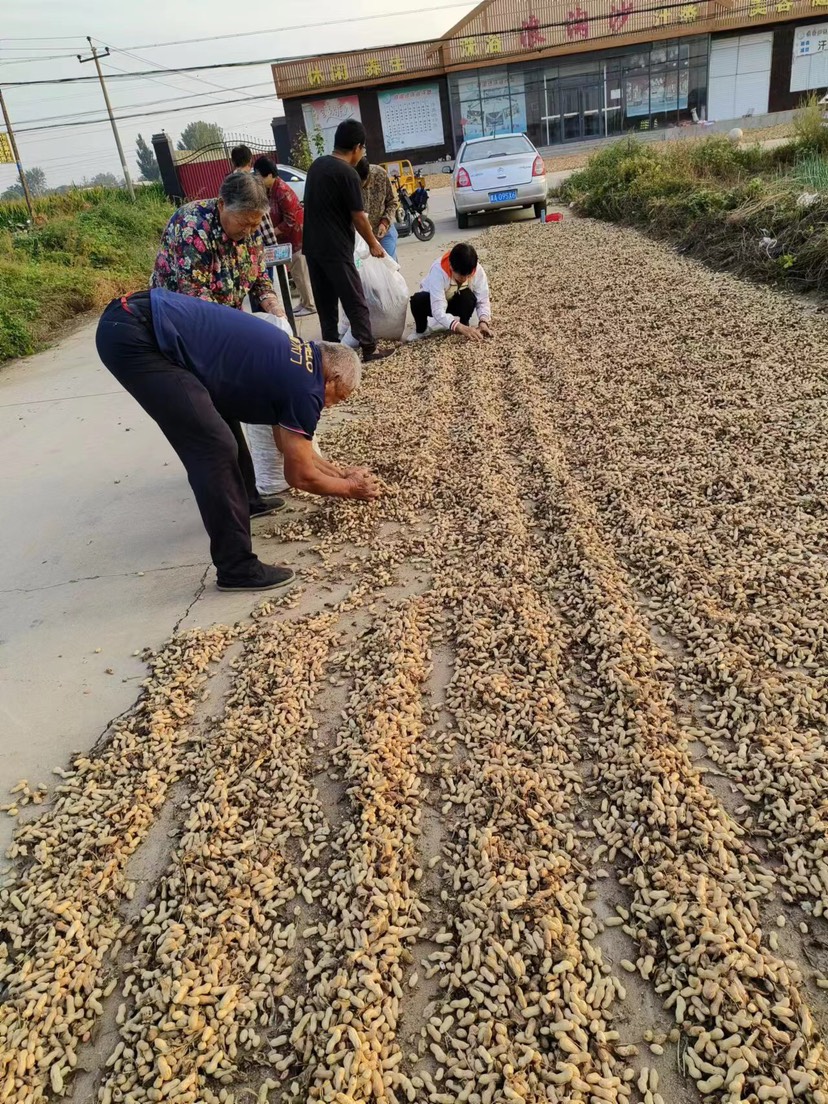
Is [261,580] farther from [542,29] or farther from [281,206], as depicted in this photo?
[542,29]

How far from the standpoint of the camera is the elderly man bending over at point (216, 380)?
3236 mm

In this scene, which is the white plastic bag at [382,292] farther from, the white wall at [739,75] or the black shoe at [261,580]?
the white wall at [739,75]

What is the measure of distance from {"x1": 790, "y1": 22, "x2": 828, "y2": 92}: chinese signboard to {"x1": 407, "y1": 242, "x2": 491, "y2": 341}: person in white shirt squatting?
31324mm

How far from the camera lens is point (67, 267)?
12648 mm

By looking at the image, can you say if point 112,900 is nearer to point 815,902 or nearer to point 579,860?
point 579,860

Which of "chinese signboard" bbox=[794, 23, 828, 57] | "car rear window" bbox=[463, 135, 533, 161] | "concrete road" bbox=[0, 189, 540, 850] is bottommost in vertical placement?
"concrete road" bbox=[0, 189, 540, 850]

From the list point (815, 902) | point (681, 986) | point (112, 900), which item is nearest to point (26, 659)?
point (112, 900)

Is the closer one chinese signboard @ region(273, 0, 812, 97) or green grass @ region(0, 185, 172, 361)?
green grass @ region(0, 185, 172, 361)

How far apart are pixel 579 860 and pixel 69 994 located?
1406mm

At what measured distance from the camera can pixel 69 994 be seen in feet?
6.43

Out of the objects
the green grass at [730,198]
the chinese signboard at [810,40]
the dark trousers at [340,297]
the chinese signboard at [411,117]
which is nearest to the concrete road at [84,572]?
the dark trousers at [340,297]

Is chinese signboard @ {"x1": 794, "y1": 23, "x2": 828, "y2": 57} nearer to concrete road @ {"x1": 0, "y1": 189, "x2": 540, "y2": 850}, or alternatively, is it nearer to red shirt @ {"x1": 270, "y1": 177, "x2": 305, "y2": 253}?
red shirt @ {"x1": 270, "y1": 177, "x2": 305, "y2": 253}

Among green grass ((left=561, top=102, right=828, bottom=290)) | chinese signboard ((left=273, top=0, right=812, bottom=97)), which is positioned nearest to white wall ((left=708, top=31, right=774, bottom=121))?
chinese signboard ((left=273, top=0, right=812, bottom=97))

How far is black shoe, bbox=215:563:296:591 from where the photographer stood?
3.65 m
